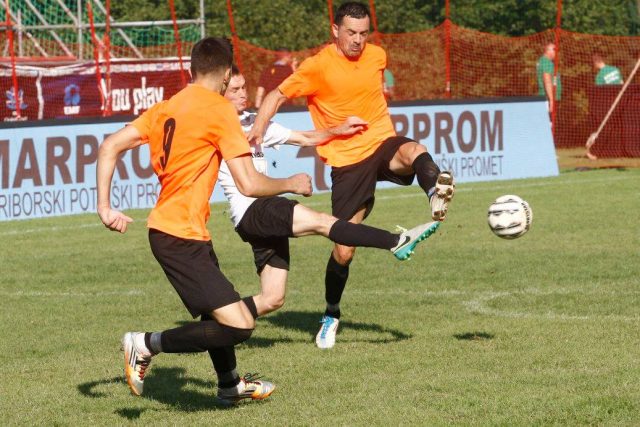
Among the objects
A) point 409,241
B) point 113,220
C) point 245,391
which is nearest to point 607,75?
point 409,241

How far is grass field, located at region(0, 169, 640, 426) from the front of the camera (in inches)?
274

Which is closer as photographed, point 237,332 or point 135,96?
point 237,332

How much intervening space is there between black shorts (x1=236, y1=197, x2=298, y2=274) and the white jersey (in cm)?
10

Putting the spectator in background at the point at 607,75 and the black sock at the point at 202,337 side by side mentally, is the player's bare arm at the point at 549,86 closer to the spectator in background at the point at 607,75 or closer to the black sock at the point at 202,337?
the spectator in background at the point at 607,75

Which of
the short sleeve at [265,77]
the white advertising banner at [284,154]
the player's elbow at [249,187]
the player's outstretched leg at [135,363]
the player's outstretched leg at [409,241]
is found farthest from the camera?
the short sleeve at [265,77]

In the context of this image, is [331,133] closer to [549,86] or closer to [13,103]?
[13,103]

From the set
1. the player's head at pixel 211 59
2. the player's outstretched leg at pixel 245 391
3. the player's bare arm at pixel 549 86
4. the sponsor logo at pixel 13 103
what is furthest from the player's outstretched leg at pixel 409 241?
the player's bare arm at pixel 549 86

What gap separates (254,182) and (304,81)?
313cm

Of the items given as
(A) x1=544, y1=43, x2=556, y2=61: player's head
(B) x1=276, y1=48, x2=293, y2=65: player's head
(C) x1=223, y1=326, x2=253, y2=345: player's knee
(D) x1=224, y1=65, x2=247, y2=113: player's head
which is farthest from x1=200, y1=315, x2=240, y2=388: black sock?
(A) x1=544, y1=43, x2=556, y2=61: player's head

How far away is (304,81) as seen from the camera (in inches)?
378

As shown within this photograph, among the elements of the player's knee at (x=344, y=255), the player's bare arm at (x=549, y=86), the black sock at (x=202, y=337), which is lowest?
the player's bare arm at (x=549, y=86)

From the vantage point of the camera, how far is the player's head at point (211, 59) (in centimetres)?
669

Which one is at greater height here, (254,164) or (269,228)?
(254,164)

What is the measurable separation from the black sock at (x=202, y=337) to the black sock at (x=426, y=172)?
2.15 meters
